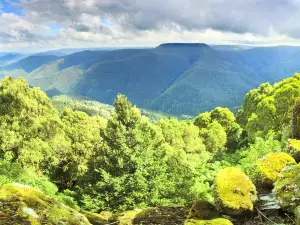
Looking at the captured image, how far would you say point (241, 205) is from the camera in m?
8.03

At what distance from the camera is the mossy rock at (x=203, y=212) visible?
796 cm

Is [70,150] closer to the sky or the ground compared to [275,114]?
closer to the ground

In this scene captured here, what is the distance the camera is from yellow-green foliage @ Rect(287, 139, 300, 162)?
36.0 ft

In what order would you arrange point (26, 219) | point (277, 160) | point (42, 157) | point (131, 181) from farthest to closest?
point (42, 157)
point (131, 181)
point (277, 160)
point (26, 219)

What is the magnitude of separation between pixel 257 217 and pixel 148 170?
11886 mm

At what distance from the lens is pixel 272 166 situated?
10.0m

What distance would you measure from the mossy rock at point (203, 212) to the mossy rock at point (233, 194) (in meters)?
0.20

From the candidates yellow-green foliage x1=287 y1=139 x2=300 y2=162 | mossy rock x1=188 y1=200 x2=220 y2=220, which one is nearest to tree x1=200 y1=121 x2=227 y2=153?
yellow-green foliage x1=287 y1=139 x2=300 y2=162

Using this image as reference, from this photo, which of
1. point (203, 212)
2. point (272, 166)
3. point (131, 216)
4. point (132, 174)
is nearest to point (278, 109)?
point (132, 174)

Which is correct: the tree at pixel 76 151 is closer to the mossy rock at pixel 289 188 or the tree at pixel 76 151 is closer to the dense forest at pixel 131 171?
the dense forest at pixel 131 171

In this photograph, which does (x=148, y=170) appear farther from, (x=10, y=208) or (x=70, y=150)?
(x=70, y=150)

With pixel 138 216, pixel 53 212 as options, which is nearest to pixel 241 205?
pixel 138 216

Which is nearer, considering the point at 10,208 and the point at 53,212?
the point at 10,208

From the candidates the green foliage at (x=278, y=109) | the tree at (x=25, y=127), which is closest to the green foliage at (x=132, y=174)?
the tree at (x=25, y=127)
